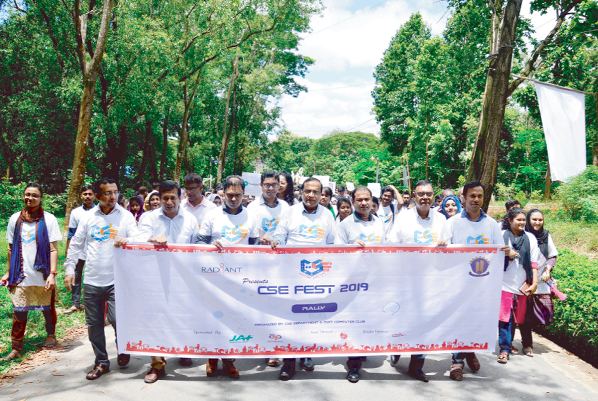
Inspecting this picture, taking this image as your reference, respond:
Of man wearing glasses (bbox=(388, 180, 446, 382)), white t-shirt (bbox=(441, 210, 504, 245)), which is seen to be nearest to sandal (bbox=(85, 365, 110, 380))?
man wearing glasses (bbox=(388, 180, 446, 382))

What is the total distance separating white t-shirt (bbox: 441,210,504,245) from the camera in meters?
4.57

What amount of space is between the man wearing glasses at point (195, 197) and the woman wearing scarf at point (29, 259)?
1.60 meters

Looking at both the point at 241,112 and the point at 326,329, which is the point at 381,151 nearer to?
the point at 241,112

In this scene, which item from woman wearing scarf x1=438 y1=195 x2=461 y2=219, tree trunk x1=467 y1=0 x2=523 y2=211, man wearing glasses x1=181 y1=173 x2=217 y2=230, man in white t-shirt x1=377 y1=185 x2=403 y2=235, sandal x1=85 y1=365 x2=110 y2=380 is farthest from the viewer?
tree trunk x1=467 y1=0 x2=523 y2=211

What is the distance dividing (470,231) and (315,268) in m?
1.80

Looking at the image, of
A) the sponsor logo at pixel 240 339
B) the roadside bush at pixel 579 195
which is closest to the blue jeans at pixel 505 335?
the sponsor logo at pixel 240 339

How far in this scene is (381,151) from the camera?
40156mm

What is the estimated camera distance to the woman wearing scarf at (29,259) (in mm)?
4824

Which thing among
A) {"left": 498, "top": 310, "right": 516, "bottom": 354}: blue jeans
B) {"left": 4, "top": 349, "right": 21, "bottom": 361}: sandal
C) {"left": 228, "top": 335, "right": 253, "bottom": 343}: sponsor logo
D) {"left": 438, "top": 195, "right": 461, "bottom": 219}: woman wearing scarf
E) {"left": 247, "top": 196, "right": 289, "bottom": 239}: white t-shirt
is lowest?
{"left": 4, "top": 349, "right": 21, "bottom": 361}: sandal

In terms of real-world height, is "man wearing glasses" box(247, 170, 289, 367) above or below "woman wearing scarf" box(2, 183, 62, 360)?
above

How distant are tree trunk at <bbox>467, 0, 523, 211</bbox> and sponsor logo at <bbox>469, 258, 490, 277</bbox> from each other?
161 inches

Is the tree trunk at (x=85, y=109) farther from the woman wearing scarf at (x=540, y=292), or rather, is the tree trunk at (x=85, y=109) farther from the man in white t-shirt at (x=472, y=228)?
the woman wearing scarf at (x=540, y=292)

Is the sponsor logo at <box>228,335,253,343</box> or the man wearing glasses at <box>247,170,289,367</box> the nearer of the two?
the sponsor logo at <box>228,335,253,343</box>

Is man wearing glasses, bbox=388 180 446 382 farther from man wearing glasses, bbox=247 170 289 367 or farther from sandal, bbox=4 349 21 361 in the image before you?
sandal, bbox=4 349 21 361
